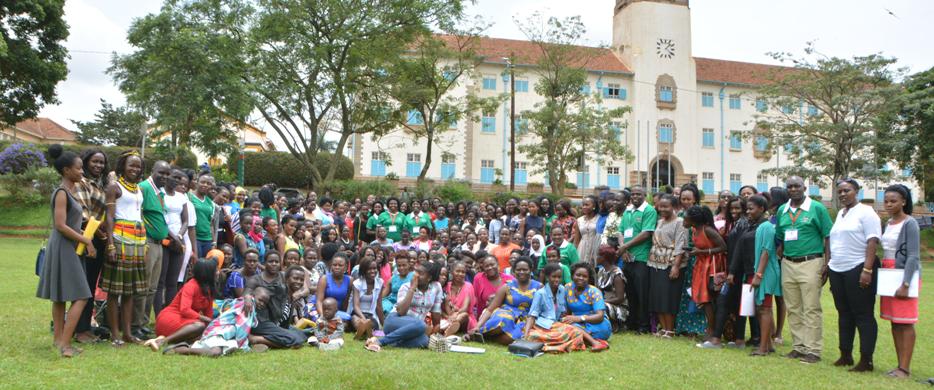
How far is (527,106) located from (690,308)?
35.0 m

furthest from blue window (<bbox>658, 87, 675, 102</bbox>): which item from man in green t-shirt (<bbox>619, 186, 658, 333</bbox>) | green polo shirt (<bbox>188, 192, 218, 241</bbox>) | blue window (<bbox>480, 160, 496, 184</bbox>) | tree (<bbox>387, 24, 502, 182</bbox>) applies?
green polo shirt (<bbox>188, 192, 218, 241</bbox>)

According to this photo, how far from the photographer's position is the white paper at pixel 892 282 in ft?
20.0

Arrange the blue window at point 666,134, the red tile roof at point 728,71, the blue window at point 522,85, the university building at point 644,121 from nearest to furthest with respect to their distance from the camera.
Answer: the university building at point 644,121 → the blue window at point 522,85 → the blue window at point 666,134 → the red tile roof at point 728,71

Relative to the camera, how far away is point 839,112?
3309 centimetres

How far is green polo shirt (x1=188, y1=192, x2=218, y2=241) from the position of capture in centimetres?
810

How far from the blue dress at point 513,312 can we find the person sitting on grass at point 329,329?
1.58 metres

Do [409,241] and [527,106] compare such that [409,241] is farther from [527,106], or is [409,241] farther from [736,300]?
[527,106]

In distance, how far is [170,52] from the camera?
20.2 m

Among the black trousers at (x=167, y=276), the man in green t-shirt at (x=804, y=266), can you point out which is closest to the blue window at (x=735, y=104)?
the man in green t-shirt at (x=804, y=266)

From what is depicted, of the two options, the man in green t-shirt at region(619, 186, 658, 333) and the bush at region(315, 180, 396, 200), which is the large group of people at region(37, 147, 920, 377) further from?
the bush at region(315, 180, 396, 200)

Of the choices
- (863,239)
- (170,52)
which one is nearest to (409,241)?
(863,239)

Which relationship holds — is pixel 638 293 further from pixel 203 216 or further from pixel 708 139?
pixel 708 139

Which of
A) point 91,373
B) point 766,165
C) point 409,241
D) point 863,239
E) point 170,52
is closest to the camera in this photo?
point 91,373

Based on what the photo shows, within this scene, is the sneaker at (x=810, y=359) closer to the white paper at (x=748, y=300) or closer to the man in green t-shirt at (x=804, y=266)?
the man in green t-shirt at (x=804, y=266)
